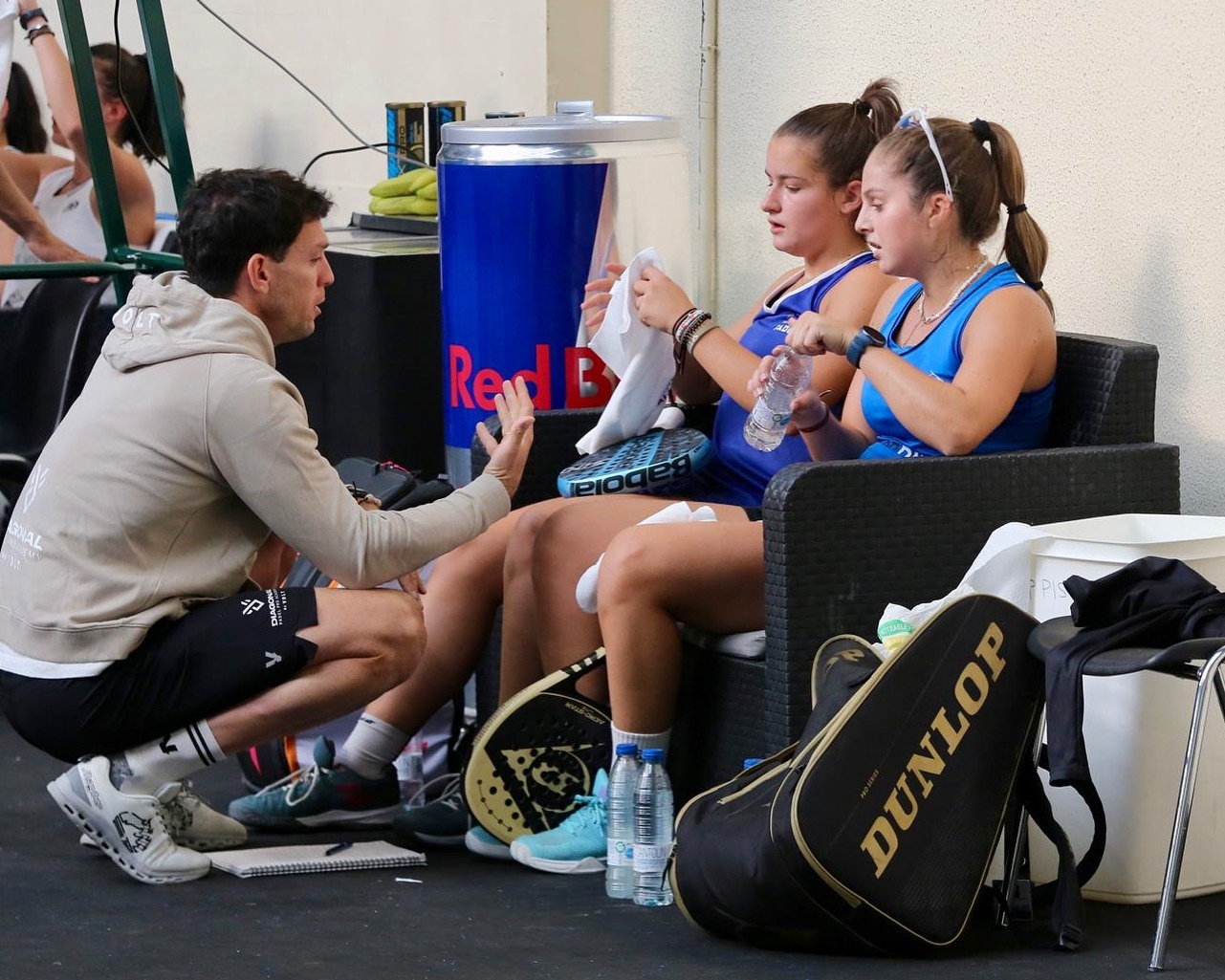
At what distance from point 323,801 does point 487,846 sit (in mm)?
322

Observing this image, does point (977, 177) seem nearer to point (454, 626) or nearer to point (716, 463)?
point (716, 463)

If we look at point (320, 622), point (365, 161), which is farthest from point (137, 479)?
point (365, 161)

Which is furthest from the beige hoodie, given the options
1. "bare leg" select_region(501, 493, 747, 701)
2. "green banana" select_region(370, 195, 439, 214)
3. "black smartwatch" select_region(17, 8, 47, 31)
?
"green banana" select_region(370, 195, 439, 214)

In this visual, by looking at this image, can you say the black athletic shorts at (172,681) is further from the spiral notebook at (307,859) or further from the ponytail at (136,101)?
the ponytail at (136,101)

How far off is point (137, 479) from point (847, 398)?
1.13 m

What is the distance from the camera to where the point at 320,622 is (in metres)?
2.73

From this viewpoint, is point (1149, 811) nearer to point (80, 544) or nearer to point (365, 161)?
point (80, 544)

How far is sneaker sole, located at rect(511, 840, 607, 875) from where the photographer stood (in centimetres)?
Result: 276

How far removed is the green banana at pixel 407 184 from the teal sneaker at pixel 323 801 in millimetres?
1974

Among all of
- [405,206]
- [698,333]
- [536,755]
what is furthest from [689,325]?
[405,206]

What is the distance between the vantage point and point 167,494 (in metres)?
2.65

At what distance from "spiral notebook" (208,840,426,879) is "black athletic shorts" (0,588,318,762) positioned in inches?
9.2

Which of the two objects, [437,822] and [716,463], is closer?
[437,822]

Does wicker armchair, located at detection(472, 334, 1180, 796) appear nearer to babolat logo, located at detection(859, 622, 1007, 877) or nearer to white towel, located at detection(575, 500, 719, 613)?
white towel, located at detection(575, 500, 719, 613)
